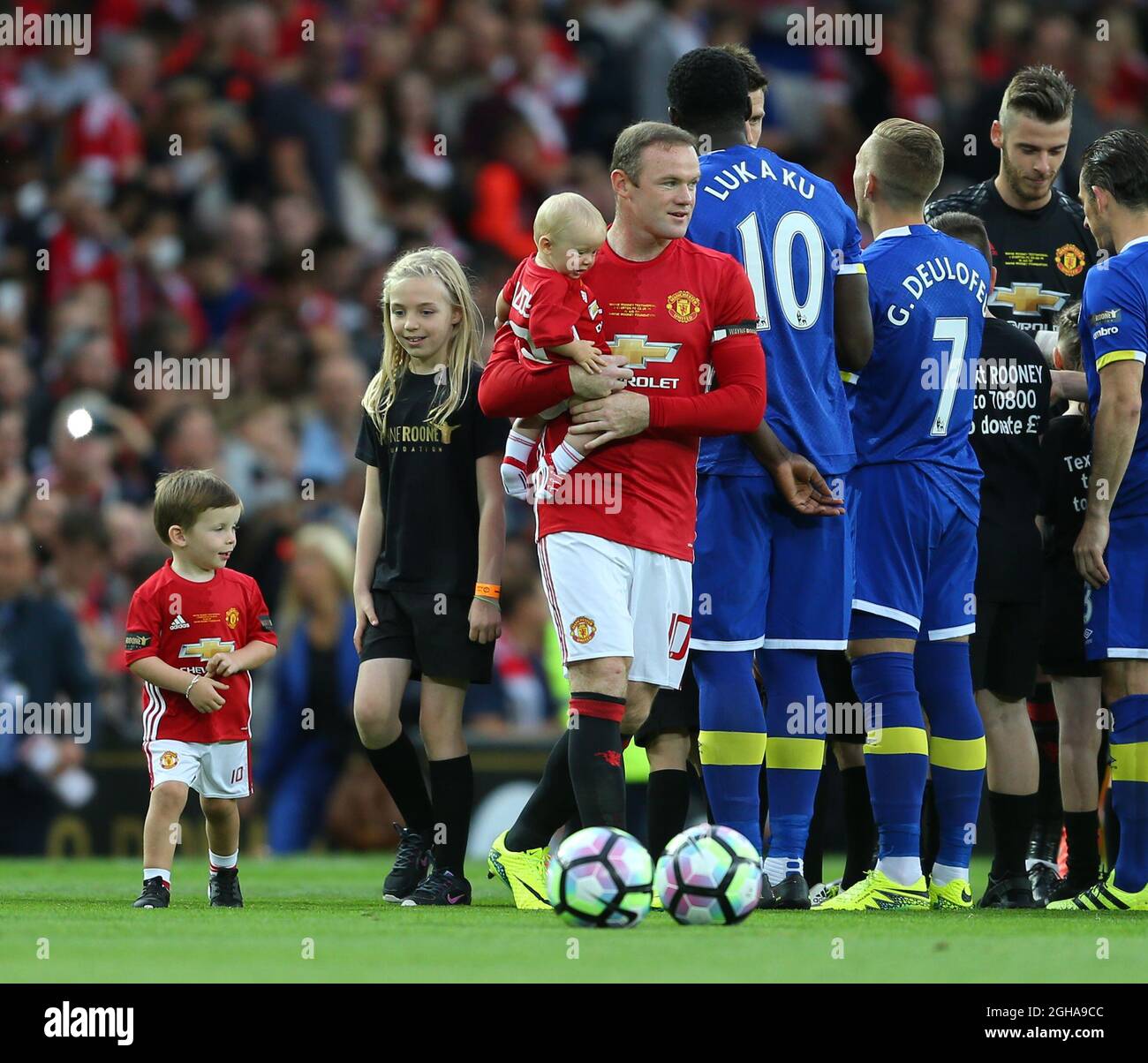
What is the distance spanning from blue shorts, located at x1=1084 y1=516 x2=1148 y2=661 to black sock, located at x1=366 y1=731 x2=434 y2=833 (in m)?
2.28

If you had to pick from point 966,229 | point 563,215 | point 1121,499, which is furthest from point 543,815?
point 966,229

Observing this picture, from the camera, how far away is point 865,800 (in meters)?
6.67

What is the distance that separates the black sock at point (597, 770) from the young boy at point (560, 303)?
685 mm

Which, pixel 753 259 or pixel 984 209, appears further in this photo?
pixel 984 209

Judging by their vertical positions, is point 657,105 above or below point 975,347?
above

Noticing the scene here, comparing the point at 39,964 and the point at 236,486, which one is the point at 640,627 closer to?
the point at 39,964

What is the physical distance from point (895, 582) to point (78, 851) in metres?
6.17

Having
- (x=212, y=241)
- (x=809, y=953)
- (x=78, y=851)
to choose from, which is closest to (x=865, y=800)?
(x=809, y=953)

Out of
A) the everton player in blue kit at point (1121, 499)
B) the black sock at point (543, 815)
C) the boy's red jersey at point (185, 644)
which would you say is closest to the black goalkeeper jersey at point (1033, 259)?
the everton player in blue kit at point (1121, 499)

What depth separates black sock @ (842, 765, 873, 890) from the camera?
257 inches
